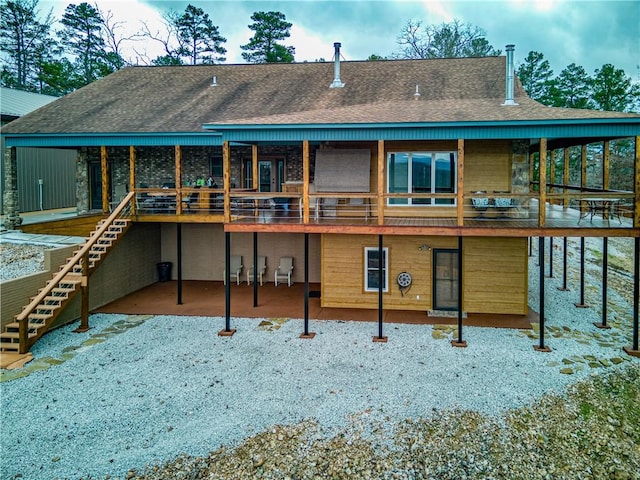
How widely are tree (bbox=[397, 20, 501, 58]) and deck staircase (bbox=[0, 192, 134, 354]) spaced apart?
31.8 m

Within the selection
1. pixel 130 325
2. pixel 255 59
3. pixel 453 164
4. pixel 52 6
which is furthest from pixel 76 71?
pixel 453 164

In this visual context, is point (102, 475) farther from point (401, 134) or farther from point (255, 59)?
point (255, 59)

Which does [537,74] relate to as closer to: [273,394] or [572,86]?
[572,86]

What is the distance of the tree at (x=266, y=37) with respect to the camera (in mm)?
37562

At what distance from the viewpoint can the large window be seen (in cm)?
1320

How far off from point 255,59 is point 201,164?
2388cm

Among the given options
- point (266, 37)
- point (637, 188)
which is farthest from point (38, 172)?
point (637, 188)

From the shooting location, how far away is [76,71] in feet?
129

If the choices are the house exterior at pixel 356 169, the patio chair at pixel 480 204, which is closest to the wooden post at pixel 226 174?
the house exterior at pixel 356 169

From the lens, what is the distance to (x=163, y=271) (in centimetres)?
1808

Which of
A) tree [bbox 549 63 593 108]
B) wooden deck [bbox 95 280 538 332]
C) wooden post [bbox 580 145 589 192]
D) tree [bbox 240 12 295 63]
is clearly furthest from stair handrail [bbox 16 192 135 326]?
tree [bbox 549 63 593 108]

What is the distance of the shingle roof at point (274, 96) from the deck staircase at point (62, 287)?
3.05 meters

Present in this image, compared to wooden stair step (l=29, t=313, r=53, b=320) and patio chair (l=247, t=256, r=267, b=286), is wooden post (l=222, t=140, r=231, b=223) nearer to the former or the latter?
wooden stair step (l=29, t=313, r=53, b=320)

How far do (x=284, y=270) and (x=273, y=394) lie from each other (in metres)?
8.60
